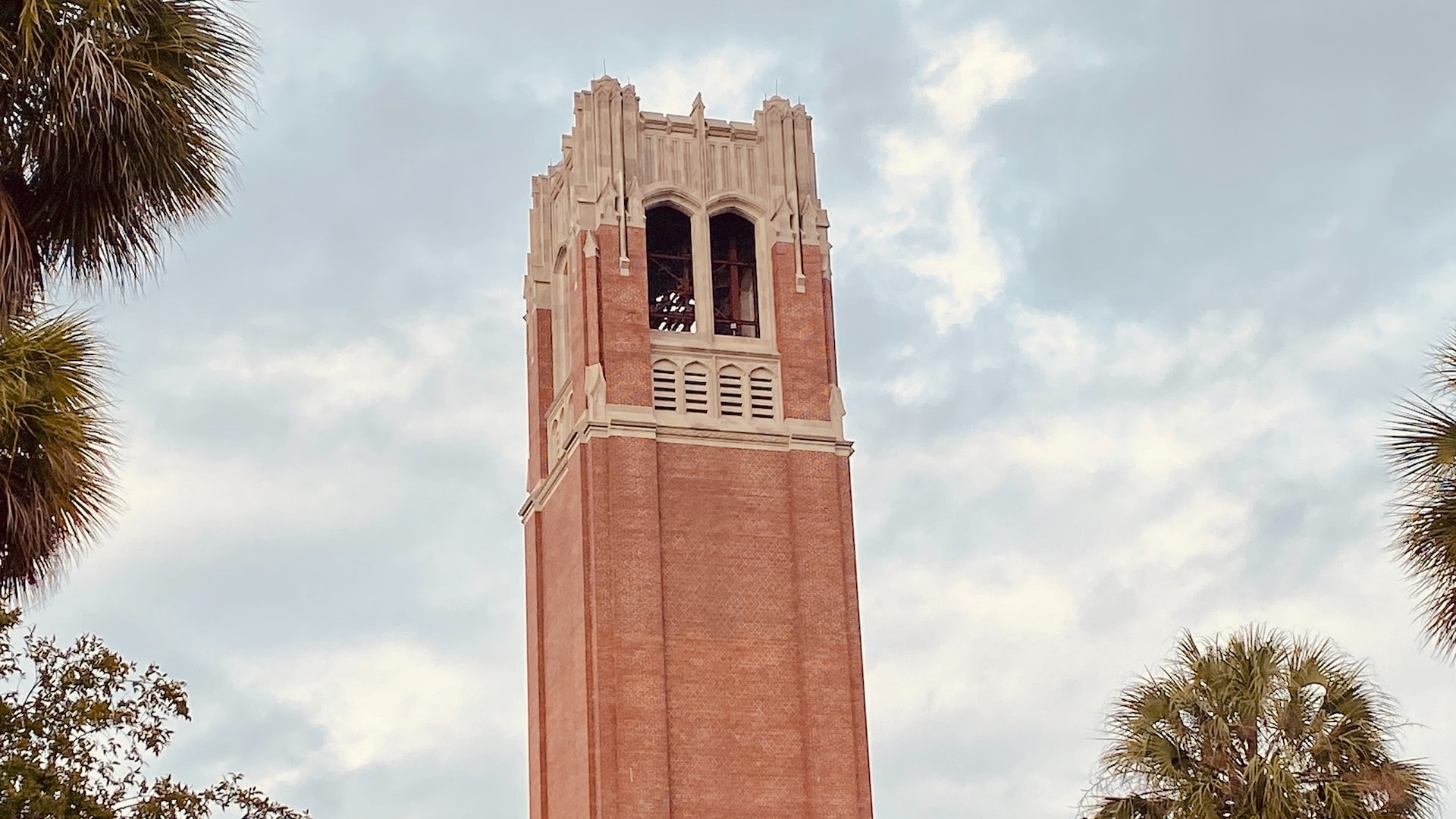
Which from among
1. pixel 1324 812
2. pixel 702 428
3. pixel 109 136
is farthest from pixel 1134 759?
pixel 702 428

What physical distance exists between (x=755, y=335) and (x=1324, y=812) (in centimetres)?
3076

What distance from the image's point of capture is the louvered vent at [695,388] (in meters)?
45.6

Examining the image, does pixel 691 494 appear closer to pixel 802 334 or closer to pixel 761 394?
pixel 761 394

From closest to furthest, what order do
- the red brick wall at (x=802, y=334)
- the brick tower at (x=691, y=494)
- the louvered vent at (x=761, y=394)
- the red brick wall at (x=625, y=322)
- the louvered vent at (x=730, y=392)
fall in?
1. the brick tower at (x=691, y=494)
2. the red brick wall at (x=625, y=322)
3. the louvered vent at (x=730, y=392)
4. the louvered vent at (x=761, y=394)
5. the red brick wall at (x=802, y=334)

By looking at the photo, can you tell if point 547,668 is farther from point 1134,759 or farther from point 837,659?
point 1134,759

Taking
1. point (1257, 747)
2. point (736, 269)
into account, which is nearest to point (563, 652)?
point (736, 269)

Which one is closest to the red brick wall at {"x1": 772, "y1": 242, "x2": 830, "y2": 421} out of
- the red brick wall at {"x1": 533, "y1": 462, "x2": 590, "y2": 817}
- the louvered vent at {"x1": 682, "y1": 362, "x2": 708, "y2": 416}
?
the louvered vent at {"x1": 682, "y1": 362, "x2": 708, "y2": 416}

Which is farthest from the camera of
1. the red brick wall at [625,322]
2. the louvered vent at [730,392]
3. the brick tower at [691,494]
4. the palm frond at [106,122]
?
the louvered vent at [730,392]

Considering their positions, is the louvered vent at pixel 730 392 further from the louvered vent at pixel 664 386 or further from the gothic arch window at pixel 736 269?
the gothic arch window at pixel 736 269

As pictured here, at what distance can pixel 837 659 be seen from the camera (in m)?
44.1

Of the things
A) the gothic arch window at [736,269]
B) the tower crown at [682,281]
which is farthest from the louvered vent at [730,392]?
the gothic arch window at [736,269]

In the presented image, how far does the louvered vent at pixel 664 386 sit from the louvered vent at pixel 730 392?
3.30 feet

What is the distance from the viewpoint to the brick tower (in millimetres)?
42625

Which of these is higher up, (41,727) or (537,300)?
(537,300)
